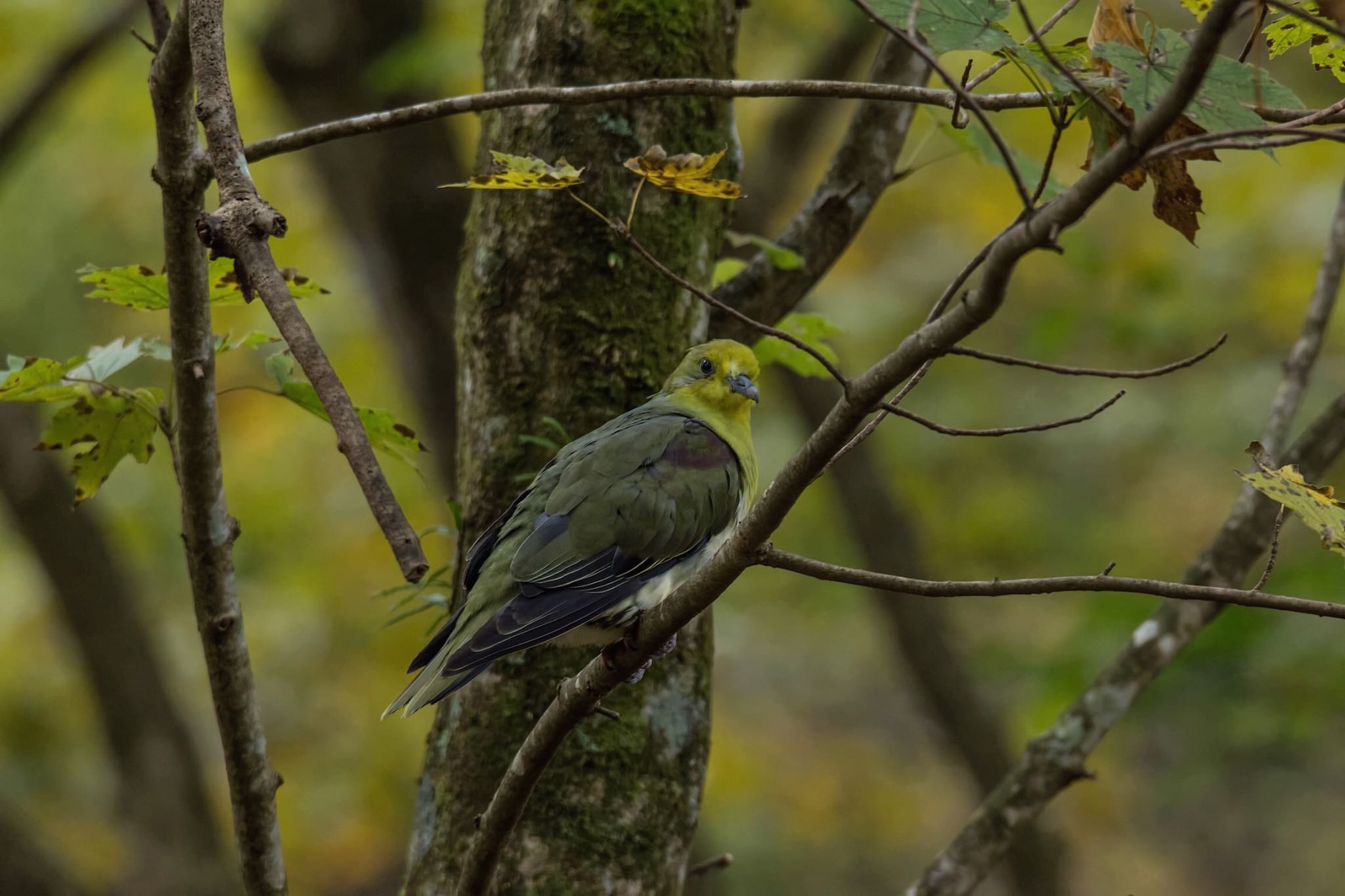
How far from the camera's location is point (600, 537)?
9.95 ft

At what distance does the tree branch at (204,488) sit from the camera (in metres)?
1.98

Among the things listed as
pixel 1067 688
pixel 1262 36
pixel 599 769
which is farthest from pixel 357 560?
pixel 1262 36

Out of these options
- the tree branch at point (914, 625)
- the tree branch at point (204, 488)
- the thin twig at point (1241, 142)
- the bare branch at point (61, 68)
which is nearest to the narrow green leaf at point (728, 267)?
the tree branch at point (204, 488)

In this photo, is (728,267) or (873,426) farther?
(728,267)

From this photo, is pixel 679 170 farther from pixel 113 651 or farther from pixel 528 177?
pixel 113 651

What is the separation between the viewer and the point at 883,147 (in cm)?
354

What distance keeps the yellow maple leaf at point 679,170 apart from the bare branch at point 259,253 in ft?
A: 1.84

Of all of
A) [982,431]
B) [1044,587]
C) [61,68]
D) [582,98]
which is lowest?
[61,68]

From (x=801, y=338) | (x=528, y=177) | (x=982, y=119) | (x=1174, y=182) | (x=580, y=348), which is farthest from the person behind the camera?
(x=801, y=338)

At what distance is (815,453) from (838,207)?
196cm

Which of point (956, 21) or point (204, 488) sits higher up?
point (956, 21)

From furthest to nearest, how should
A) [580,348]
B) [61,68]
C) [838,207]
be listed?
1. [61,68]
2. [838,207]
3. [580,348]

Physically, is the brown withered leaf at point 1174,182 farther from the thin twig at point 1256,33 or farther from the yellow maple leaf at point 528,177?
the yellow maple leaf at point 528,177

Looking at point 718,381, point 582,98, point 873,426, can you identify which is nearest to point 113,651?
point 718,381
